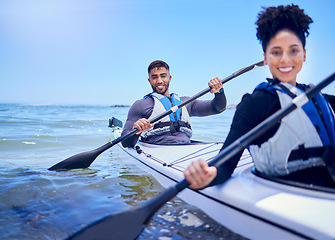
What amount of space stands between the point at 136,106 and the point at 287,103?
2.43 metres

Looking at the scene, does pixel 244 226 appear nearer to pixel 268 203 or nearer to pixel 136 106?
pixel 268 203

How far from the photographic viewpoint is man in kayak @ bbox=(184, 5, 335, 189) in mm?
1343

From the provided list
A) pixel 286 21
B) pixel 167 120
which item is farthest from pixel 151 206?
pixel 167 120

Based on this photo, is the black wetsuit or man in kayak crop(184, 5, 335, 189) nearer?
man in kayak crop(184, 5, 335, 189)

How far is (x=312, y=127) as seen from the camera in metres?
1.35

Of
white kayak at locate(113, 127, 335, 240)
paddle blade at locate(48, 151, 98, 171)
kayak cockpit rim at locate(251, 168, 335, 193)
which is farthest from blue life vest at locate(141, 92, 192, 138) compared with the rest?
kayak cockpit rim at locate(251, 168, 335, 193)

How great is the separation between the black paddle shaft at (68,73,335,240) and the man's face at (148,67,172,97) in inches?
92.5

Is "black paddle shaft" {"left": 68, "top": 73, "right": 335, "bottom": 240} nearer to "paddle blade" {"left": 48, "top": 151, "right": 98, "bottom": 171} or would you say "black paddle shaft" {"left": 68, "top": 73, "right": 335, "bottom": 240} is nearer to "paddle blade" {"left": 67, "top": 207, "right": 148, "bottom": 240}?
"paddle blade" {"left": 67, "top": 207, "right": 148, "bottom": 240}

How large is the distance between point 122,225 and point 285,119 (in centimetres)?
110

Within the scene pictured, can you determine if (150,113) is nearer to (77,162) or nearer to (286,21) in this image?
(77,162)

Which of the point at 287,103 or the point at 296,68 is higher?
the point at 296,68

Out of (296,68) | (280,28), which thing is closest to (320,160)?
(296,68)

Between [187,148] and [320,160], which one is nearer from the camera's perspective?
[320,160]

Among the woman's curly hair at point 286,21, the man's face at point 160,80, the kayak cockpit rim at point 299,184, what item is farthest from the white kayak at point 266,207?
the man's face at point 160,80
